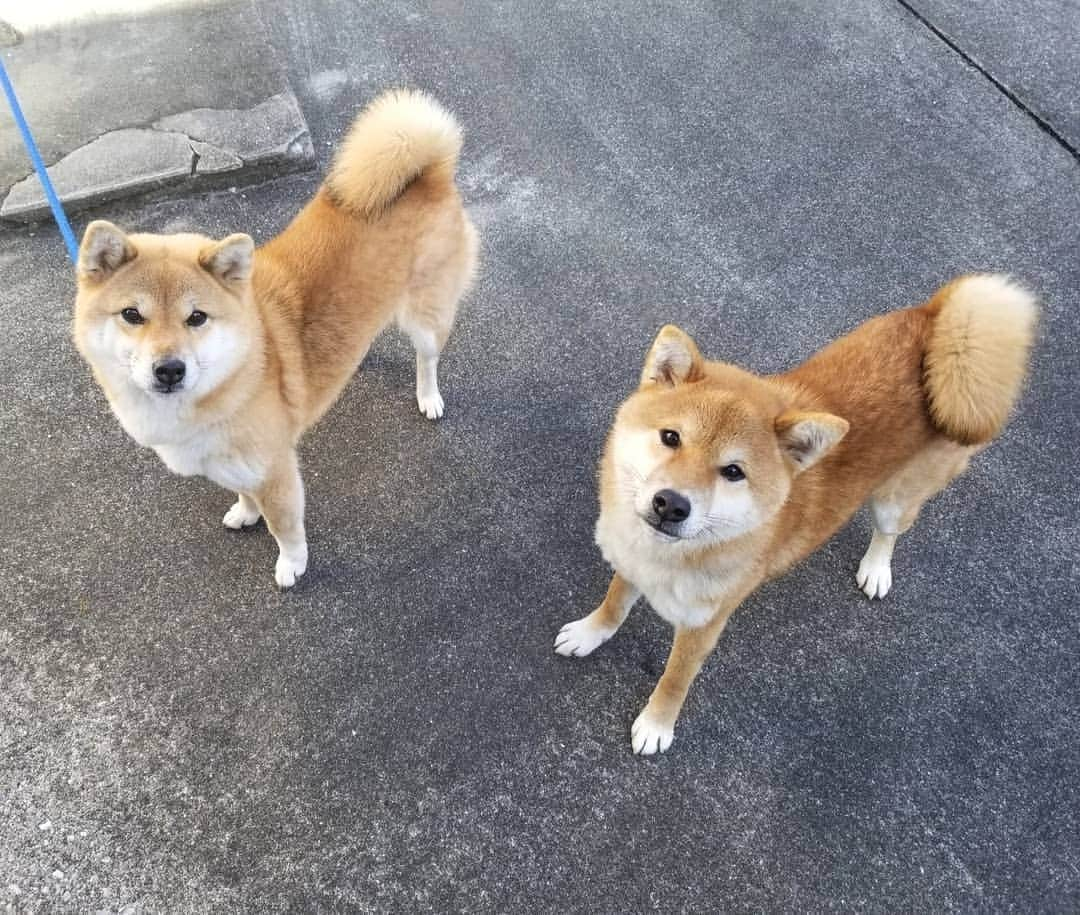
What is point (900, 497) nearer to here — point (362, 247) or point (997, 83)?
point (362, 247)

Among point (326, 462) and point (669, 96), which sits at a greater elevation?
point (669, 96)

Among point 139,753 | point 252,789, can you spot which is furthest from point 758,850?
point 139,753

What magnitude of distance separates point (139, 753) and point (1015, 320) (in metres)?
3.09

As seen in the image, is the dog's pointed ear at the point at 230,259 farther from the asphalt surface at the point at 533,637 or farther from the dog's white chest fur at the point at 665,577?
the dog's white chest fur at the point at 665,577

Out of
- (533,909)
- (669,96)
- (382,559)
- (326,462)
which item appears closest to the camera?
(533,909)

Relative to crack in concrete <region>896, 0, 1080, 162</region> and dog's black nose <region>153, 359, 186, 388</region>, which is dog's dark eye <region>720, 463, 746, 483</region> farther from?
crack in concrete <region>896, 0, 1080, 162</region>

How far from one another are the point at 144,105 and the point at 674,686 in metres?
4.31

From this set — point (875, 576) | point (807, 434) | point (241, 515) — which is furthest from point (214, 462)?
point (875, 576)

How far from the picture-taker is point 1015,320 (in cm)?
232

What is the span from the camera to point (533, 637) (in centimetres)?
285

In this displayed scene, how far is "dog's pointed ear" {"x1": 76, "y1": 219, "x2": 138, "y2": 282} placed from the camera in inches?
81.0

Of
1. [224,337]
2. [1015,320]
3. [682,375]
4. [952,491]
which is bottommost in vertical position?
[952,491]

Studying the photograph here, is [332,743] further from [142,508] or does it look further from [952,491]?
[952,491]

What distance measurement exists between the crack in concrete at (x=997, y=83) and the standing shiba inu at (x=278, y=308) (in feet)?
13.0
